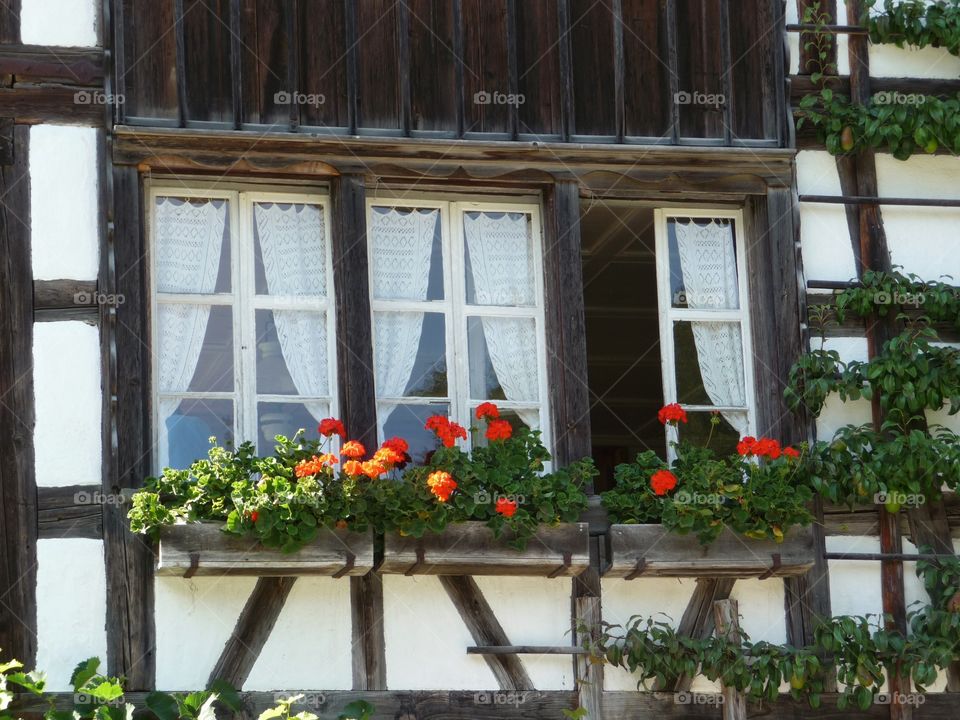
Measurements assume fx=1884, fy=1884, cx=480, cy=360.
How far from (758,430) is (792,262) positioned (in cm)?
82

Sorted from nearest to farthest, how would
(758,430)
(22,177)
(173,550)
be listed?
(173,550) < (22,177) < (758,430)

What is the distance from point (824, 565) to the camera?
8.65 metres

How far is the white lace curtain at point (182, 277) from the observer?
8.45 m

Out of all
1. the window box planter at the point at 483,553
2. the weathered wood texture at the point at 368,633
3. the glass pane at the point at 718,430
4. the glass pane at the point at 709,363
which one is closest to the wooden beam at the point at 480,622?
the window box planter at the point at 483,553

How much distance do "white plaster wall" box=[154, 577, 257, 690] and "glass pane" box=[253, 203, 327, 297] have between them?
1434 mm

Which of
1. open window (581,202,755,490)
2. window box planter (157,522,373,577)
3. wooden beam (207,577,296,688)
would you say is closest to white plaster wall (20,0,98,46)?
window box planter (157,522,373,577)

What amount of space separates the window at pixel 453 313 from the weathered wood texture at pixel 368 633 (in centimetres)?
71

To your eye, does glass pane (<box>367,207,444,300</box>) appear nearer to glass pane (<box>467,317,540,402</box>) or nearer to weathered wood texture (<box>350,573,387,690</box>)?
glass pane (<box>467,317,540,402</box>)

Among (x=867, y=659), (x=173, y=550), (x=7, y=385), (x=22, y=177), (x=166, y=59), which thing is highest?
(x=166, y=59)

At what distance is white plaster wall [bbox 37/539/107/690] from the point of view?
786cm

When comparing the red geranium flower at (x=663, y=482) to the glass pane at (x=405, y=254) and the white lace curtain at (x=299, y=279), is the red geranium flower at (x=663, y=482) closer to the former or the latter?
the glass pane at (x=405, y=254)

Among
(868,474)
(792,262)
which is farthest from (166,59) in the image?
(868,474)

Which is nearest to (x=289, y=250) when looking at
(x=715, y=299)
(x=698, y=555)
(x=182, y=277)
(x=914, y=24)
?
(x=182, y=277)

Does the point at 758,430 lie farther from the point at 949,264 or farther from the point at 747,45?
the point at 747,45
